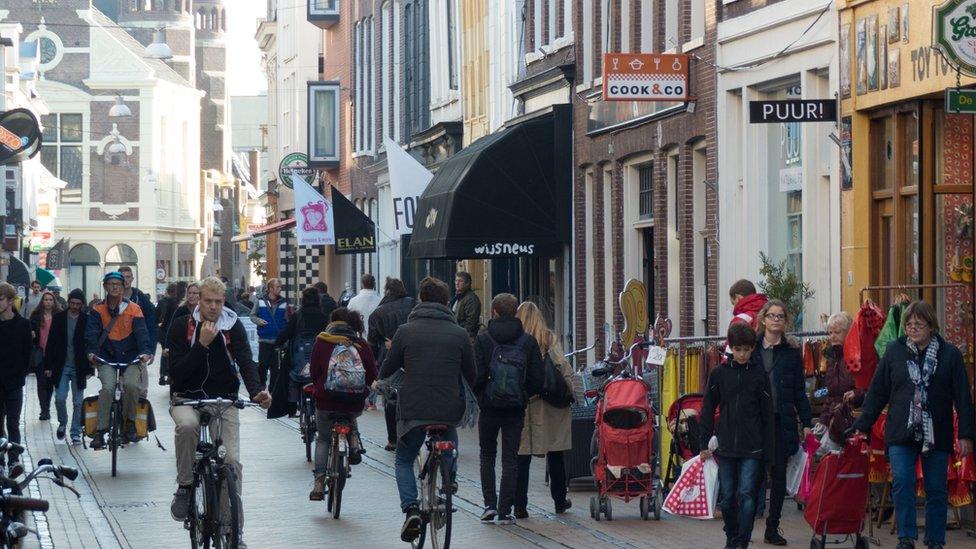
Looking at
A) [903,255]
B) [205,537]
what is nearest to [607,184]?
[903,255]

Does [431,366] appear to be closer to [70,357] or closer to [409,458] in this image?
[409,458]

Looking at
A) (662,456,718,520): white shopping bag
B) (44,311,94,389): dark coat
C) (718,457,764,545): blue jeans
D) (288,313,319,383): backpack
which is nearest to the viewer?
(718,457,764,545): blue jeans

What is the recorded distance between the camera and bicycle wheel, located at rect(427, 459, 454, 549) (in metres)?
11.9

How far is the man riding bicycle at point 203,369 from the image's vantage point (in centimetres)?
1147

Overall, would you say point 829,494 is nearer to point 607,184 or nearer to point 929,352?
point 929,352

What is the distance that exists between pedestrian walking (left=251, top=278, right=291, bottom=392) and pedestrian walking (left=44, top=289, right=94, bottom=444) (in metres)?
5.00

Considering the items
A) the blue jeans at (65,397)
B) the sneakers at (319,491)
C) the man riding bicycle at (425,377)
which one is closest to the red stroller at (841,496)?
the man riding bicycle at (425,377)

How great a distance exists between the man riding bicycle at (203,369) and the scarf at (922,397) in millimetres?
3788

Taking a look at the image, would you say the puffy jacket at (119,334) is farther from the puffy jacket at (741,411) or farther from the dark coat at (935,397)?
the dark coat at (935,397)

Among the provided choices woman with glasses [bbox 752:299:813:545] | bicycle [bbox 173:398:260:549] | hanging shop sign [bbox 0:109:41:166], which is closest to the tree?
woman with glasses [bbox 752:299:813:545]

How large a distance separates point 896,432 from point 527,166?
15.5 m

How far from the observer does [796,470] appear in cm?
1362

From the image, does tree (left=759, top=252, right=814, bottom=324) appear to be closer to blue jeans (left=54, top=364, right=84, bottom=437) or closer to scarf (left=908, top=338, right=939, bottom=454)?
scarf (left=908, top=338, right=939, bottom=454)

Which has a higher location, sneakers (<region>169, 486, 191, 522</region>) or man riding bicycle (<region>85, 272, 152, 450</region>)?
man riding bicycle (<region>85, 272, 152, 450</region>)
